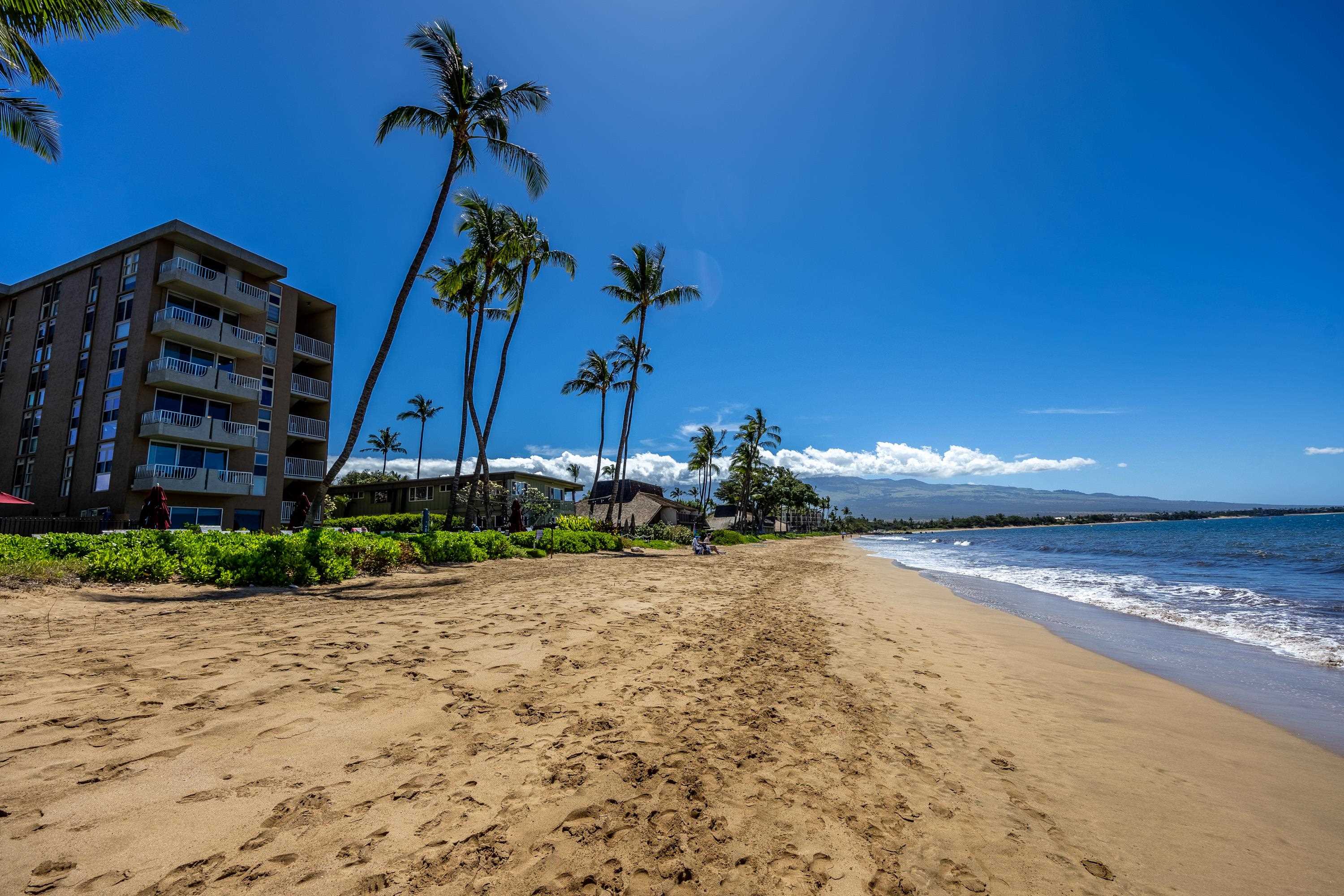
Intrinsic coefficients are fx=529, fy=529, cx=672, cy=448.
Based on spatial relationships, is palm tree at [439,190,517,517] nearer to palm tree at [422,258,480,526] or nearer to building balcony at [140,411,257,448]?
palm tree at [422,258,480,526]

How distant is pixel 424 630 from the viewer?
6.65m

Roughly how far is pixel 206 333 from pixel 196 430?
4.45m

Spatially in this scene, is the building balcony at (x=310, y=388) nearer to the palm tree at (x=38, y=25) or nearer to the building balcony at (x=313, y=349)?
the building balcony at (x=313, y=349)

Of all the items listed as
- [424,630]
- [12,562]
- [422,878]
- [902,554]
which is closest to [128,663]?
[424,630]

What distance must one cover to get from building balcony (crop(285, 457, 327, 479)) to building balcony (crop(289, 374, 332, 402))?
11.5ft

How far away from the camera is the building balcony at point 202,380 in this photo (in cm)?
2286

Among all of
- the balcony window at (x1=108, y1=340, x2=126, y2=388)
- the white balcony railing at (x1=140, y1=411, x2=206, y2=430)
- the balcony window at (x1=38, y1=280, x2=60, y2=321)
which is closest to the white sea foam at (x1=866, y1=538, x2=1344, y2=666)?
the white balcony railing at (x1=140, y1=411, x2=206, y2=430)

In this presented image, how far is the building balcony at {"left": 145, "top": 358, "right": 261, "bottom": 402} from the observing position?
22859 millimetres

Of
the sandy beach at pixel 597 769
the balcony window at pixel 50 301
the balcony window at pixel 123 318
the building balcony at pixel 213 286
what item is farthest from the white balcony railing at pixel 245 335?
the sandy beach at pixel 597 769

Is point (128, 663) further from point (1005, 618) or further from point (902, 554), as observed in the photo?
point (902, 554)

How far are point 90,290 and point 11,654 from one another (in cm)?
3098

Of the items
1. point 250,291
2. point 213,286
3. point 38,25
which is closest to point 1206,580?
point 38,25

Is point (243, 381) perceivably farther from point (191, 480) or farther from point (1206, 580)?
point (1206, 580)

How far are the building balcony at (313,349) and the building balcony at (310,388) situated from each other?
1.14 m
